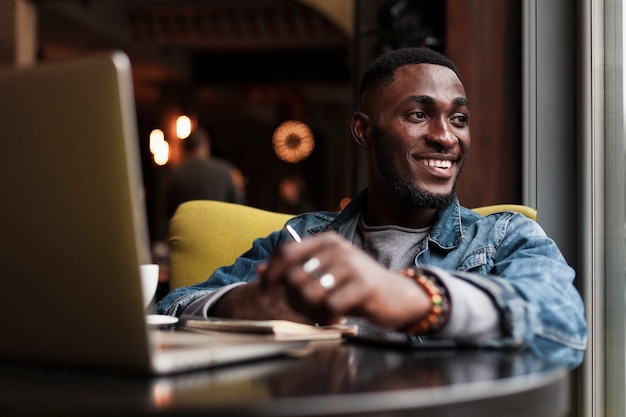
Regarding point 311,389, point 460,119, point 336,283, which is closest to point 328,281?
point 336,283

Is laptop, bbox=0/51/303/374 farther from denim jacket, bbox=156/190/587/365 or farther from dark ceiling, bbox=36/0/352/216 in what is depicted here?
dark ceiling, bbox=36/0/352/216

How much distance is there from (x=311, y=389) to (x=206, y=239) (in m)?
1.30

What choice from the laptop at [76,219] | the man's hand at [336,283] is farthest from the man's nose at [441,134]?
the laptop at [76,219]

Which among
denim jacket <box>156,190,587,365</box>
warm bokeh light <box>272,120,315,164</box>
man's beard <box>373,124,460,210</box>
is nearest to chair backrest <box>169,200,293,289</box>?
denim jacket <box>156,190,587,365</box>

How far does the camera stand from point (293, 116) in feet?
39.0

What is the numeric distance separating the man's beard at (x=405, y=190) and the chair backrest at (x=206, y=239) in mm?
422

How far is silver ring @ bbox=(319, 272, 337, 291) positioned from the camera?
2.54 feet

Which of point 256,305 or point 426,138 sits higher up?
point 426,138

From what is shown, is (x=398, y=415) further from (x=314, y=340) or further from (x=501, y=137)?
(x=501, y=137)

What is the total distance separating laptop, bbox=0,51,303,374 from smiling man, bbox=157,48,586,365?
18cm

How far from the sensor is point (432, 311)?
2.87 ft

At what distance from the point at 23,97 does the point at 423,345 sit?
0.53 meters

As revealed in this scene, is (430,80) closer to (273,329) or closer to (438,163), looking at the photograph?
(438,163)

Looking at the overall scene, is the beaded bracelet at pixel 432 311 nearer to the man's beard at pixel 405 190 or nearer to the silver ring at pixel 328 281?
the silver ring at pixel 328 281
